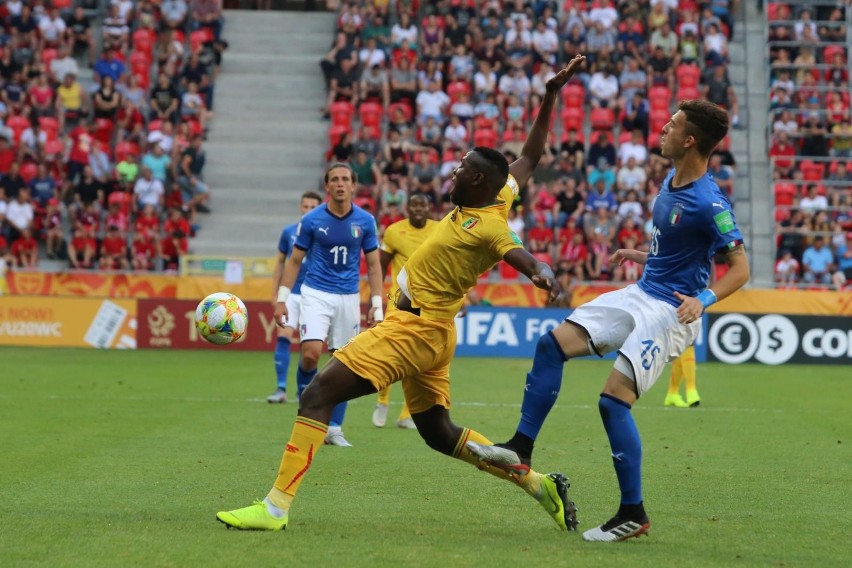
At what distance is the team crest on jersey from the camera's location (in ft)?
23.7

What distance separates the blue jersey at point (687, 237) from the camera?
7.14 meters

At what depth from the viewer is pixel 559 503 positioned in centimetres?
743

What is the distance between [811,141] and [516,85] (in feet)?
24.4

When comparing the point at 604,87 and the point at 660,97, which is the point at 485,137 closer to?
the point at 604,87

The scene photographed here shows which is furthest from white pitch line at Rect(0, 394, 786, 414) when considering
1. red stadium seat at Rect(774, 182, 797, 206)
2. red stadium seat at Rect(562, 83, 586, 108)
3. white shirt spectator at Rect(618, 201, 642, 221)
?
red stadium seat at Rect(562, 83, 586, 108)

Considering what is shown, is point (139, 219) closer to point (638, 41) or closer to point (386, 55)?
point (386, 55)

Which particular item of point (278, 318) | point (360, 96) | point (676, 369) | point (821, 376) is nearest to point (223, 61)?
point (360, 96)

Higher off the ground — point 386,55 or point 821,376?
point 386,55

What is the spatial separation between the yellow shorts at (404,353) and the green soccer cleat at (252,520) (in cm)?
95

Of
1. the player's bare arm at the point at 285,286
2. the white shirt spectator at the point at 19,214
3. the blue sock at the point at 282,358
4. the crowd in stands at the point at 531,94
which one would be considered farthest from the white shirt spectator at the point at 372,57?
the player's bare arm at the point at 285,286

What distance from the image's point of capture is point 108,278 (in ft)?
88.9

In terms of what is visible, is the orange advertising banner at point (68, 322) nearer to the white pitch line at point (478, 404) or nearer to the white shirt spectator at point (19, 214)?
the white shirt spectator at point (19, 214)

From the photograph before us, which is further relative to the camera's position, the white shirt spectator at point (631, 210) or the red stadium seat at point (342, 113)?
the red stadium seat at point (342, 113)

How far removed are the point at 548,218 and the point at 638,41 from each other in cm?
674
